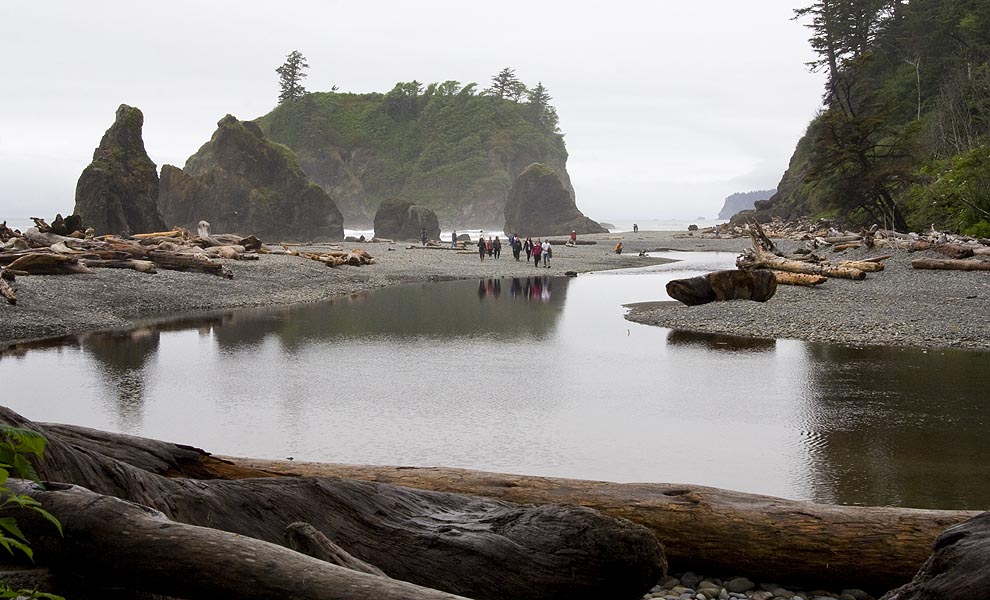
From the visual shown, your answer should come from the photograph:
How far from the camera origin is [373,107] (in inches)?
6722

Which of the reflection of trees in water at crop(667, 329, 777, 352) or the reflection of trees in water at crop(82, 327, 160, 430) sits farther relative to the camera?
the reflection of trees in water at crop(667, 329, 777, 352)

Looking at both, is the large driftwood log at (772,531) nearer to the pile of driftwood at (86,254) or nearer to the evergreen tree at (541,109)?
the pile of driftwood at (86,254)

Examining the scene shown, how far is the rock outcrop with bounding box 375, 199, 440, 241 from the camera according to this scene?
81.4 metres

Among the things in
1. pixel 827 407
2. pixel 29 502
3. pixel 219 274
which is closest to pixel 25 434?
pixel 29 502

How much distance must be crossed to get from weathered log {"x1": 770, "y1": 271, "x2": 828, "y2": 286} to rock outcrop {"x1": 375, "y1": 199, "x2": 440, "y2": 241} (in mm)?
56215

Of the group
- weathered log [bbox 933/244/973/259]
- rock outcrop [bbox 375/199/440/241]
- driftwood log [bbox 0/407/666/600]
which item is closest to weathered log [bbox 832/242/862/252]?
weathered log [bbox 933/244/973/259]

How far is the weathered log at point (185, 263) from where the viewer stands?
29.1 meters

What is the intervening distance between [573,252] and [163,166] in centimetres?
4819

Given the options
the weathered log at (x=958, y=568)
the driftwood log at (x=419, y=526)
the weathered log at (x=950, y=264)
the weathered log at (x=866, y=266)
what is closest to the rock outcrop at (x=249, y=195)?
the weathered log at (x=866, y=266)

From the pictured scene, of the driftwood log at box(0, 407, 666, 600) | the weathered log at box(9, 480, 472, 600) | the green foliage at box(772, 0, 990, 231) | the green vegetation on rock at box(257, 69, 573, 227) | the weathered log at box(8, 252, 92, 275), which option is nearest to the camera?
the weathered log at box(9, 480, 472, 600)

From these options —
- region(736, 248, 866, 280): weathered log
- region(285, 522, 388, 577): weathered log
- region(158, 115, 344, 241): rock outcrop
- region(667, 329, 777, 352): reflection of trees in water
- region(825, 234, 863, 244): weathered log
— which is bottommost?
region(667, 329, 777, 352): reflection of trees in water

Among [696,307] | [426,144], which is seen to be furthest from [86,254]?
[426,144]

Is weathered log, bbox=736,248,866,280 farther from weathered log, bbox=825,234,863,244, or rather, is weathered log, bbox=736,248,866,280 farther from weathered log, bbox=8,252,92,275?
weathered log, bbox=8,252,92,275

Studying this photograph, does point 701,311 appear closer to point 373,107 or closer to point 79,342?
point 79,342
